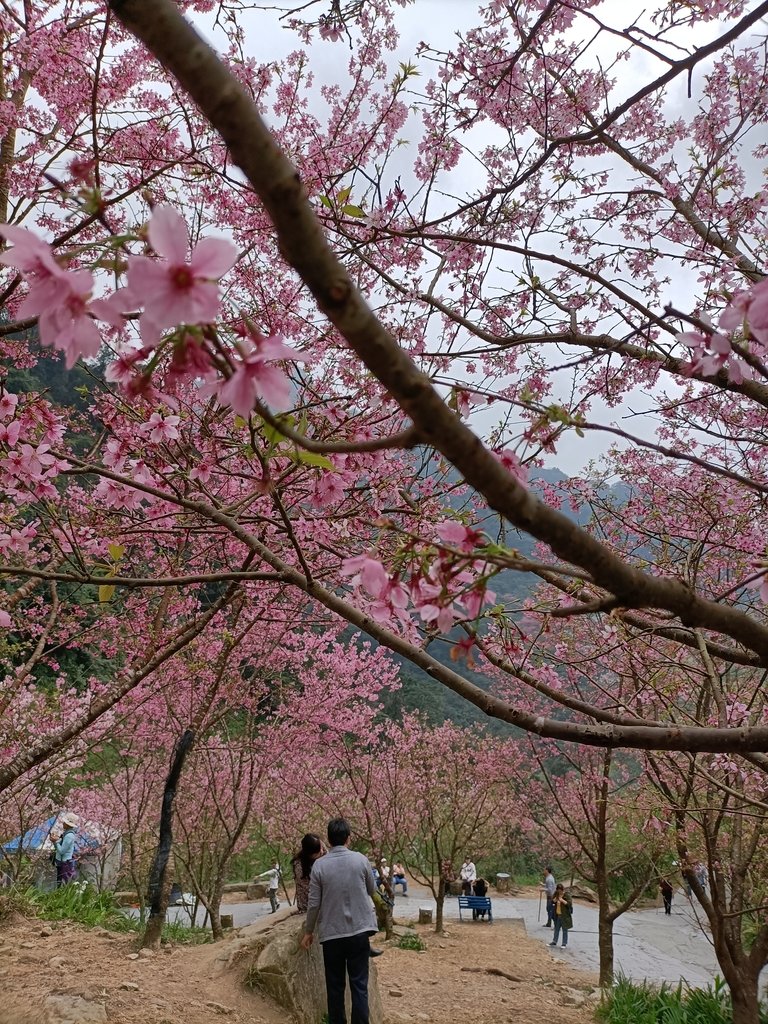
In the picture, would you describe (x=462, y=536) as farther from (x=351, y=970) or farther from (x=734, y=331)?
(x=351, y=970)

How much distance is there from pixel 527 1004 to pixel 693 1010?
196 centimetres

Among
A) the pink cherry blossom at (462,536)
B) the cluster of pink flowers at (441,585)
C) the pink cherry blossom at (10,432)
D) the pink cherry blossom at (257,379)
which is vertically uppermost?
the pink cherry blossom at (10,432)

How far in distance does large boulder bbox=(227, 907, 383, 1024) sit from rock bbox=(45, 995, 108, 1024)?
1.42m

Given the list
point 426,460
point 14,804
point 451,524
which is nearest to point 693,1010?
point 426,460

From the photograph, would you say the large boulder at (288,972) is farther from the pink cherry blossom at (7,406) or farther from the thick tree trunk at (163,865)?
the pink cherry blossom at (7,406)

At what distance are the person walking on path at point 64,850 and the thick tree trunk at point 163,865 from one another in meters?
4.21

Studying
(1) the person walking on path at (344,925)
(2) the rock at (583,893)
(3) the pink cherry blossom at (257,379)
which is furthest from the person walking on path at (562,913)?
(3) the pink cherry blossom at (257,379)

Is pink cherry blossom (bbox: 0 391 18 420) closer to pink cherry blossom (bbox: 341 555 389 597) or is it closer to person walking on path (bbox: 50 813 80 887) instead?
pink cherry blossom (bbox: 341 555 389 597)

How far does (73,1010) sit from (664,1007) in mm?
4798

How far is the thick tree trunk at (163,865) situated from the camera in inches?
244

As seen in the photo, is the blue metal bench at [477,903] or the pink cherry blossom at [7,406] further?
the blue metal bench at [477,903]

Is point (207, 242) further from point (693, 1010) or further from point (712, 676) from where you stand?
point (693, 1010)

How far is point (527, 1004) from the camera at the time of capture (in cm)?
694

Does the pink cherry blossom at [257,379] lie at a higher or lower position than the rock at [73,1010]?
higher
